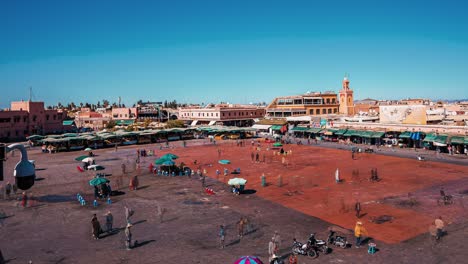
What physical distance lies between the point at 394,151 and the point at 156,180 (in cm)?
3057

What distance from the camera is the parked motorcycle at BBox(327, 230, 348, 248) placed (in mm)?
15258

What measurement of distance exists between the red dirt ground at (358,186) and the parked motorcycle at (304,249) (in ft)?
12.8

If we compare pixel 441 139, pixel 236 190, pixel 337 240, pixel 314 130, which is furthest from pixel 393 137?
pixel 337 240

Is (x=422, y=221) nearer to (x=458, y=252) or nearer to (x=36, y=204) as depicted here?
(x=458, y=252)

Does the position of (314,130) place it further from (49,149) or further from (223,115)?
(49,149)

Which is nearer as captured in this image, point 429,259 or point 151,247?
point 429,259

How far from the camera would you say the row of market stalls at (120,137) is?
57469 millimetres

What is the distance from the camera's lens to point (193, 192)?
2614 centimetres

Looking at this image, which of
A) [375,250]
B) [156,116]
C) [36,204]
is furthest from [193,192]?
[156,116]

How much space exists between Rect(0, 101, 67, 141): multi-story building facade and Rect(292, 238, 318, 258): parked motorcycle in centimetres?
7670

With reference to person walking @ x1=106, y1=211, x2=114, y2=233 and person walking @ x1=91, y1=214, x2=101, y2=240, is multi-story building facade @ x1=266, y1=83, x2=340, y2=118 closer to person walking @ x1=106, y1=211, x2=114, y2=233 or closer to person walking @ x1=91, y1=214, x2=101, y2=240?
person walking @ x1=106, y1=211, x2=114, y2=233

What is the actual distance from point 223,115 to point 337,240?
74810mm

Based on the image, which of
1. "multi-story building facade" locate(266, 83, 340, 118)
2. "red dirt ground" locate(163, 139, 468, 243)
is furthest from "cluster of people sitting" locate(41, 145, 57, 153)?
"multi-story building facade" locate(266, 83, 340, 118)

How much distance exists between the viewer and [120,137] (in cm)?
6231
